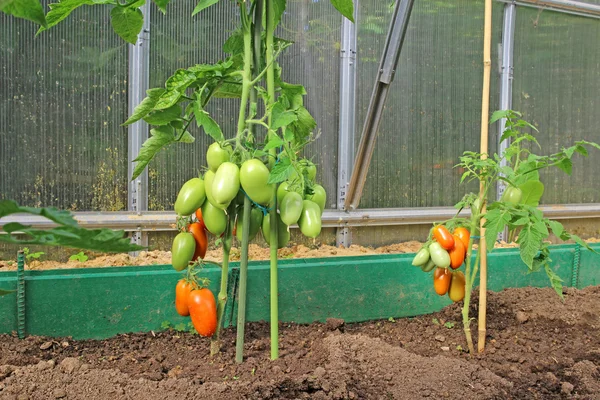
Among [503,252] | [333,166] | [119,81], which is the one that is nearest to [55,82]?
[119,81]

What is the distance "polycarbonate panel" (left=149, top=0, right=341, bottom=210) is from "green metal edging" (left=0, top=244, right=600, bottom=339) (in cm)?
116

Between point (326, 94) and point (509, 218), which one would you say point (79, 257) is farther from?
point (509, 218)

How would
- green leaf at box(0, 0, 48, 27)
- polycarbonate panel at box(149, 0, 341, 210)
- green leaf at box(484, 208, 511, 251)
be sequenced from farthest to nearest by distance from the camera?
polycarbonate panel at box(149, 0, 341, 210), green leaf at box(484, 208, 511, 251), green leaf at box(0, 0, 48, 27)

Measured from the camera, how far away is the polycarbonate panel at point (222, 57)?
3094mm

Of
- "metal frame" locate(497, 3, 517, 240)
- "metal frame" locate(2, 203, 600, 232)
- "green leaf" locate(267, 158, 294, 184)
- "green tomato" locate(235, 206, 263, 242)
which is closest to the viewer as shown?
"green leaf" locate(267, 158, 294, 184)

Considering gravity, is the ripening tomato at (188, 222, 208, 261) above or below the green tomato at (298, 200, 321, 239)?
below

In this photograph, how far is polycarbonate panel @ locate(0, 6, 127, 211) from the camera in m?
2.84

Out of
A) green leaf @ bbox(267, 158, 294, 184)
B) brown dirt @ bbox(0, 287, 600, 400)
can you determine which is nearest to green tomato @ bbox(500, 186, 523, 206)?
brown dirt @ bbox(0, 287, 600, 400)

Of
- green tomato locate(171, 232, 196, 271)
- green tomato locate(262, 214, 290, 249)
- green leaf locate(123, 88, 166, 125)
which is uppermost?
green leaf locate(123, 88, 166, 125)

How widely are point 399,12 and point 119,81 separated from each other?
1.49 meters

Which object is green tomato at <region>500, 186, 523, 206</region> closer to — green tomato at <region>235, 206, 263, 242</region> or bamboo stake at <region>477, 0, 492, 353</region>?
bamboo stake at <region>477, 0, 492, 353</region>

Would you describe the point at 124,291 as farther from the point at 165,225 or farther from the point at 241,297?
the point at 165,225

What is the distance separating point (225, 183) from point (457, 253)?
Result: 2.98ft

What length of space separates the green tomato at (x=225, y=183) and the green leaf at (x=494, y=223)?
0.79m
